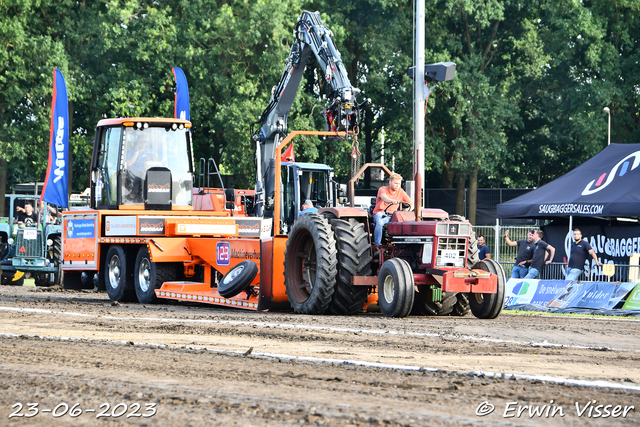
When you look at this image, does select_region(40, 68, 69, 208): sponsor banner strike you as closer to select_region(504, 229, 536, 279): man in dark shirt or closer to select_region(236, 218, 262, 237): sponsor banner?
select_region(236, 218, 262, 237): sponsor banner

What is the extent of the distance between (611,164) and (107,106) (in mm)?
20639

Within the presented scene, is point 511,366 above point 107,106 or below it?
below

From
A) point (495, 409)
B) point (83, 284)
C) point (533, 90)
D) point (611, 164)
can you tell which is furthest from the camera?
point (533, 90)

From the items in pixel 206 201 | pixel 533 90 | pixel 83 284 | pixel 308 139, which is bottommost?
pixel 83 284

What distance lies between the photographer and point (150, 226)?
15789 millimetres

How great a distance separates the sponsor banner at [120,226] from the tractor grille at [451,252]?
6020mm

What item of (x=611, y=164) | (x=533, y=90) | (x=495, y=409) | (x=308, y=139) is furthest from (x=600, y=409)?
(x=533, y=90)

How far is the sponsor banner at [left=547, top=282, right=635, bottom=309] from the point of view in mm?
16984

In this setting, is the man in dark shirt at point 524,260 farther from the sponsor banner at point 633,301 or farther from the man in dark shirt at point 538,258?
the sponsor banner at point 633,301

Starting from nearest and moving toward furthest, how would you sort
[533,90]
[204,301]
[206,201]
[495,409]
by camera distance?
[495,409] < [204,301] < [206,201] < [533,90]

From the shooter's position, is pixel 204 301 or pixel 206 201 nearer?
pixel 204 301

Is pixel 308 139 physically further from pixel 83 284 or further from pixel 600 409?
pixel 600 409

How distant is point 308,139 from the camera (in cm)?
3394

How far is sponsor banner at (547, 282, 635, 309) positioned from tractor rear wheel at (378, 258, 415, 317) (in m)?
6.46
